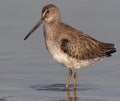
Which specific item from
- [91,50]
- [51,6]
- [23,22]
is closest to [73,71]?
[91,50]

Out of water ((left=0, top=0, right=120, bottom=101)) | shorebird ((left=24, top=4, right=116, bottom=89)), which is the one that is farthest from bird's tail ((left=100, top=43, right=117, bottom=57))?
water ((left=0, top=0, right=120, bottom=101))

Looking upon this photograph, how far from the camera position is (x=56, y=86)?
42.0 ft

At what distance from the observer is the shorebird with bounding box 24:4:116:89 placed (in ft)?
42.7

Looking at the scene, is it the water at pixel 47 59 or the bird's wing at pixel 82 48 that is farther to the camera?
the bird's wing at pixel 82 48

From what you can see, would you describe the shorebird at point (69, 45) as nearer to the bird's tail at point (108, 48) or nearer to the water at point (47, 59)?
the bird's tail at point (108, 48)

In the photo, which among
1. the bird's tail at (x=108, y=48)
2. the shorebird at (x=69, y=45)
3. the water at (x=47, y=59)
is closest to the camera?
the water at (x=47, y=59)

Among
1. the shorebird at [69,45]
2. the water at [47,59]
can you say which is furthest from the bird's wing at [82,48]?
the water at [47,59]

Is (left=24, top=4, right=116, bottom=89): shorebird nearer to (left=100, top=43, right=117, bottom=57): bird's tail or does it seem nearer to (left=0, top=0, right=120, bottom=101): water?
(left=100, top=43, right=117, bottom=57): bird's tail

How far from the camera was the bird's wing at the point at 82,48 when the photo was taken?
42.9ft

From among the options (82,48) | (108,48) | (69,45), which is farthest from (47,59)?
(108,48)

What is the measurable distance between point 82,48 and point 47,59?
1102mm

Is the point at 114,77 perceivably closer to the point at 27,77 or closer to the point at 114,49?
the point at 114,49

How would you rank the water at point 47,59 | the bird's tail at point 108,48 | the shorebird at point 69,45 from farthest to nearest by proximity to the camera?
the bird's tail at point 108,48, the shorebird at point 69,45, the water at point 47,59

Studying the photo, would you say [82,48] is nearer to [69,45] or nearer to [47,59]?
[69,45]
